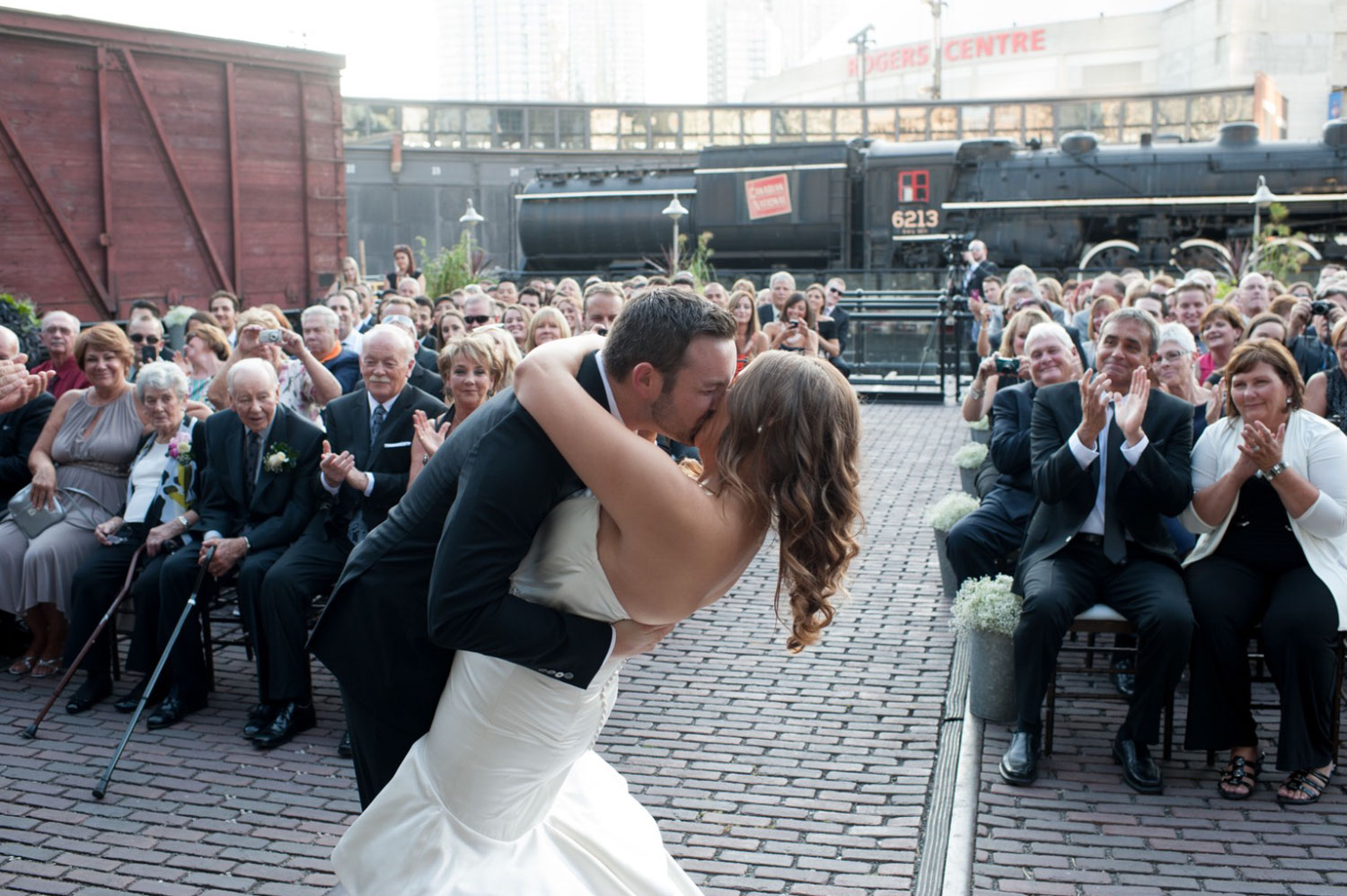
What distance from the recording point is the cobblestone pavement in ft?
13.8

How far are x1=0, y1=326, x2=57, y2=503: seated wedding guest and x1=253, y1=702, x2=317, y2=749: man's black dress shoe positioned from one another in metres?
2.64

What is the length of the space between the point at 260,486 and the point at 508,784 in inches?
153

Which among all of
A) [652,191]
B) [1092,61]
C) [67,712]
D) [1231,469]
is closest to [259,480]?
[67,712]

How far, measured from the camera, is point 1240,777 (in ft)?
15.9

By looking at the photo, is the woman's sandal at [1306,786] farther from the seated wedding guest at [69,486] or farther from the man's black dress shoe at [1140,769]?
the seated wedding guest at [69,486]

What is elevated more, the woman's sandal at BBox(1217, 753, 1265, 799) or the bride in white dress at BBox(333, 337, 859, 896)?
the bride in white dress at BBox(333, 337, 859, 896)

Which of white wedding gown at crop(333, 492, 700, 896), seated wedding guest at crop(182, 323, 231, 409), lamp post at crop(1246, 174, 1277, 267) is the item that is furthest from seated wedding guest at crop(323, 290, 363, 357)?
lamp post at crop(1246, 174, 1277, 267)

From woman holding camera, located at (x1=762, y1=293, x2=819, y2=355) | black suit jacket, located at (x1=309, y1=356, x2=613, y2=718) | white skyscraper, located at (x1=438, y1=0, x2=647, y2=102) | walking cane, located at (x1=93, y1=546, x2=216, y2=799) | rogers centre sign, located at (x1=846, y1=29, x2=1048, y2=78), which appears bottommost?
walking cane, located at (x1=93, y1=546, x2=216, y2=799)

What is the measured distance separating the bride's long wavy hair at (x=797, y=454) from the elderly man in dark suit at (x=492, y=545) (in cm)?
12

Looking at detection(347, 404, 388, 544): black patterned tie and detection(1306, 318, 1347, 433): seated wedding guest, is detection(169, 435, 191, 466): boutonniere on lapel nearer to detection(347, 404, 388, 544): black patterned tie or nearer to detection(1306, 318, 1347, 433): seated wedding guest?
detection(347, 404, 388, 544): black patterned tie

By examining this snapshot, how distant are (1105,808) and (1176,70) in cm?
5299

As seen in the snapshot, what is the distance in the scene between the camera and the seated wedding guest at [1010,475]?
612 centimetres

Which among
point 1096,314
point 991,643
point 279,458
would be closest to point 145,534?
point 279,458

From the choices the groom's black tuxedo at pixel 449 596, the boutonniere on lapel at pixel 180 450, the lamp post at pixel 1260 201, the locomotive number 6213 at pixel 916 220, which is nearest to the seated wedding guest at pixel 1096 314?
the boutonniere on lapel at pixel 180 450
